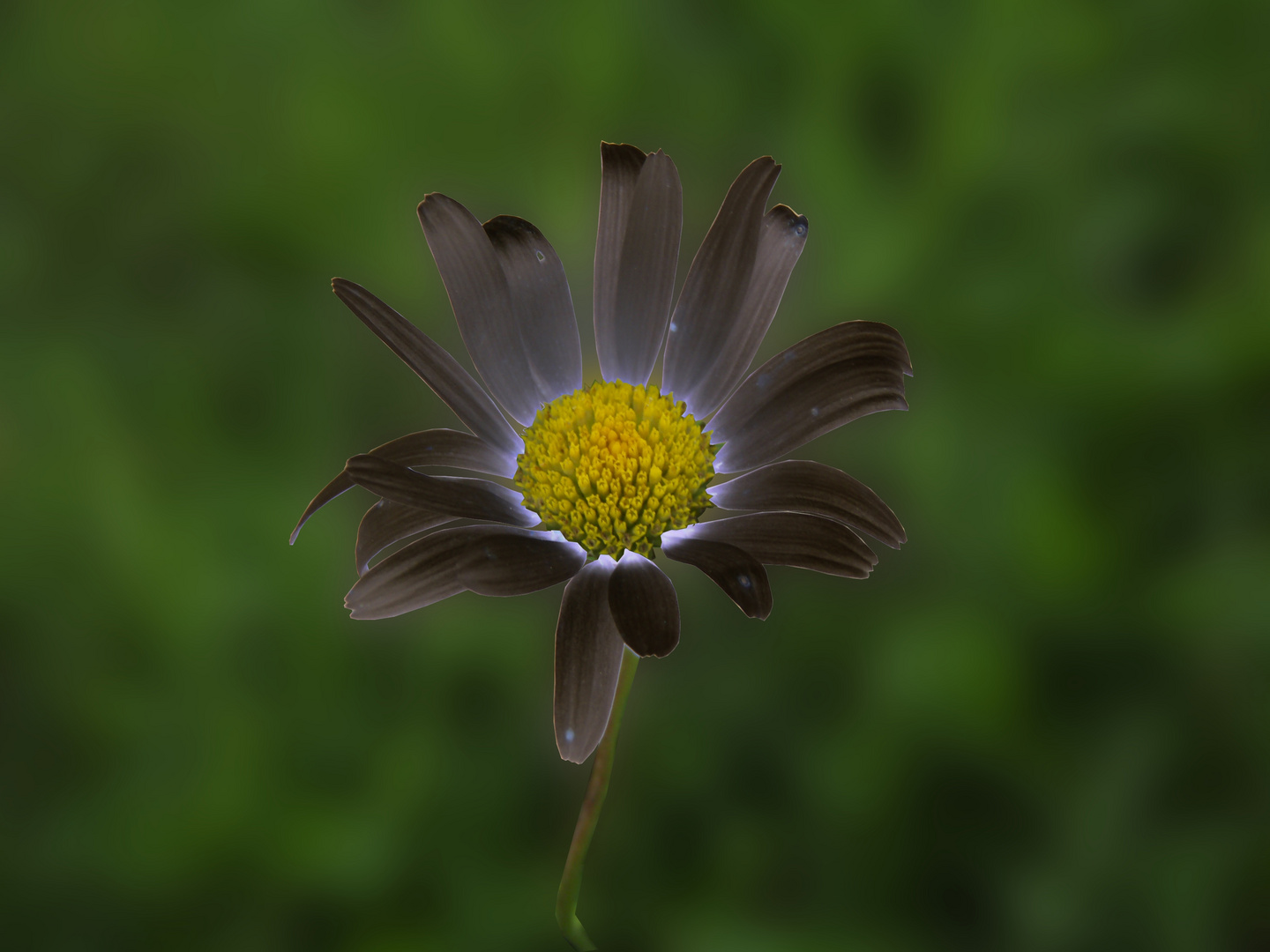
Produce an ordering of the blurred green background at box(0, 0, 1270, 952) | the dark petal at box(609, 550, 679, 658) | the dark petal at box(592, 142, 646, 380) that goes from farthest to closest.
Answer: the blurred green background at box(0, 0, 1270, 952) < the dark petal at box(592, 142, 646, 380) < the dark petal at box(609, 550, 679, 658)

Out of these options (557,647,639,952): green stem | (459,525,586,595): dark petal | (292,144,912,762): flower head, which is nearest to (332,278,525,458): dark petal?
(292,144,912,762): flower head

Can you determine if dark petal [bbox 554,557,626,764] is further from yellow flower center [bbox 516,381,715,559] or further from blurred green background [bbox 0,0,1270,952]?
blurred green background [bbox 0,0,1270,952]

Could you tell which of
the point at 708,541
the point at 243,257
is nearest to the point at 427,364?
the point at 708,541

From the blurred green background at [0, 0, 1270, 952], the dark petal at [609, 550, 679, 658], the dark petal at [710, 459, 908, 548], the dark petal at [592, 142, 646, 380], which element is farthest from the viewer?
the blurred green background at [0, 0, 1270, 952]

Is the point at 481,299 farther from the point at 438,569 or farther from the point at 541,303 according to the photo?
the point at 438,569

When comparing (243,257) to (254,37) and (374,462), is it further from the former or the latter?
(374,462)

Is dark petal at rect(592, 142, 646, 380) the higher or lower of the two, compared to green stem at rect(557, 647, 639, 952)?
higher

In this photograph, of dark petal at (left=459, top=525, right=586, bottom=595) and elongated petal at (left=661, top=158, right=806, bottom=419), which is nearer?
dark petal at (left=459, top=525, right=586, bottom=595)

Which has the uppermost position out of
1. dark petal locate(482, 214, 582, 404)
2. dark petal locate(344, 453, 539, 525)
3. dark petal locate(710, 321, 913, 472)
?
dark petal locate(482, 214, 582, 404)

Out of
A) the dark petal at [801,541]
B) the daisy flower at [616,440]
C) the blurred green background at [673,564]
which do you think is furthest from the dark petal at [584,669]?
the blurred green background at [673,564]
